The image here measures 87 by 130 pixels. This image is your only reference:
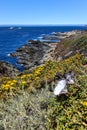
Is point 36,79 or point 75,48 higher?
point 36,79

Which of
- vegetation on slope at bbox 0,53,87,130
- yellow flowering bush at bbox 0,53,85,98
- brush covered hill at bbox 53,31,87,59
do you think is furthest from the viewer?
brush covered hill at bbox 53,31,87,59

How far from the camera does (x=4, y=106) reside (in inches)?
230

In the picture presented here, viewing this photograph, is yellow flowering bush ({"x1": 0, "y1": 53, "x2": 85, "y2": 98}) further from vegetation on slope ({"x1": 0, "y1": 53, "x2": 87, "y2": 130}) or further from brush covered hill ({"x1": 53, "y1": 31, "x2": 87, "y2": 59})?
brush covered hill ({"x1": 53, "y1": 31, "x2": 87, "y2": 59})

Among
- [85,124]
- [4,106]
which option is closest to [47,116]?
[85,124]

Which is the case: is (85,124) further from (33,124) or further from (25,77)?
(25,77)

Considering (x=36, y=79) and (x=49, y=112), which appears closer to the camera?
(x=49, y=112)

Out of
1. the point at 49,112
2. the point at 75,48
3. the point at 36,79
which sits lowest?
the point at 75,48

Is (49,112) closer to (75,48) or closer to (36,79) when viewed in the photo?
(36,79)

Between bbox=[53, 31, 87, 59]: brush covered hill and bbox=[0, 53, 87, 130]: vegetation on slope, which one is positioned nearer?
bbox=[0, 53, 87, 130]: vegetation on slope

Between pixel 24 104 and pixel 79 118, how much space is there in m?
1.54

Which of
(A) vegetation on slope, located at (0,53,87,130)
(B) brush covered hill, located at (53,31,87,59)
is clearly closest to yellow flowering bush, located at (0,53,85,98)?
(A) vegetation on slope, located at (0,53,87,130)

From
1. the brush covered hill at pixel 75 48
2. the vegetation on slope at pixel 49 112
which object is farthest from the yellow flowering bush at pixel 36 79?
the brush covered hill at pixel 75 48

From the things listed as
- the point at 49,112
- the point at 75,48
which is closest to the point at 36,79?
the point at 49,112

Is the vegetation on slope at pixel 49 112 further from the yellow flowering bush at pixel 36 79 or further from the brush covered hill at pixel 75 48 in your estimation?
the brush covered hill at pixel 75 48
